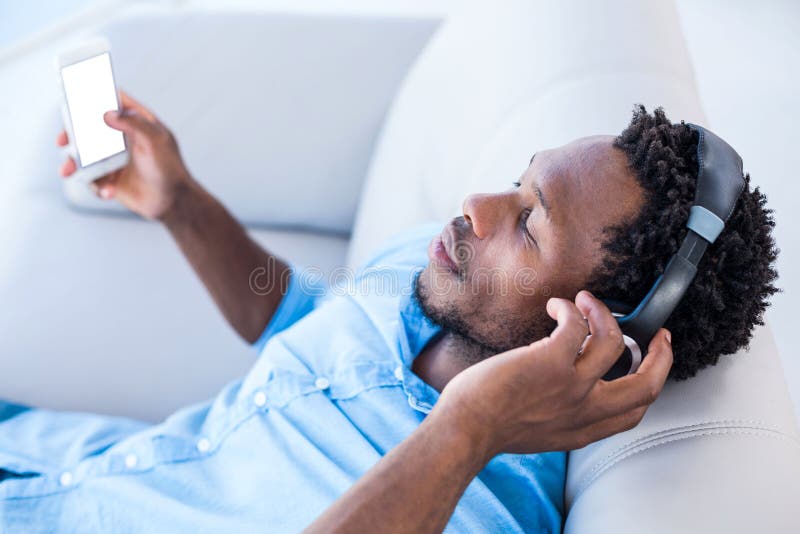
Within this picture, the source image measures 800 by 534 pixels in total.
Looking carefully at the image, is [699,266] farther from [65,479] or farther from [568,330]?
[65,479]

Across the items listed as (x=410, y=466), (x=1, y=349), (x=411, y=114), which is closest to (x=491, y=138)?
(x=411, y=114)

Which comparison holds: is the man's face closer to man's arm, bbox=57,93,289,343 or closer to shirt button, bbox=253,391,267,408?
shirt button, bbox=253,391,267,408

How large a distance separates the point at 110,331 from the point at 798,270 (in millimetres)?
1292

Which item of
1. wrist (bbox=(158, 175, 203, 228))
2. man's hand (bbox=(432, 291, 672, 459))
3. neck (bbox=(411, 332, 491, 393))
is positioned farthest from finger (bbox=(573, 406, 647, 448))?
wrist (bbox=(158, 175, 203, 228))

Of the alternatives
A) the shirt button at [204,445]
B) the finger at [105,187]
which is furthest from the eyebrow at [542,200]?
the finger at [105,187]

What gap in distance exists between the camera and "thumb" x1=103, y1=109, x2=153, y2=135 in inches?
55.4

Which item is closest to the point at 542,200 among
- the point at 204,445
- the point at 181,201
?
the point at 204,445

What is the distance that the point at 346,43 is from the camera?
1857 mm

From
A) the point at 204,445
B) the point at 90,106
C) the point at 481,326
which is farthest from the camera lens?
the point at 90,106

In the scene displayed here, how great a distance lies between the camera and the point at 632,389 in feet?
2.95

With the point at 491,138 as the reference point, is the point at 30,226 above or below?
below

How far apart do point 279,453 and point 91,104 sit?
0.71 meters

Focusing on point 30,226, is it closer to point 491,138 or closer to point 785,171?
point 491,138

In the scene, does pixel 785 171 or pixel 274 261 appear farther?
pixel 274 261
